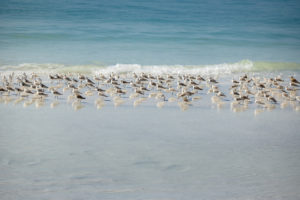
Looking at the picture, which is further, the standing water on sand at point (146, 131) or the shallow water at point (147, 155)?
the standing water on sand at point (146, 131)

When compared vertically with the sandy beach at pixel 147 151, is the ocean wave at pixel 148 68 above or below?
above

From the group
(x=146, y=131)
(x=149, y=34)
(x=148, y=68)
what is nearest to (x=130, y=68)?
(x=148, y=68)

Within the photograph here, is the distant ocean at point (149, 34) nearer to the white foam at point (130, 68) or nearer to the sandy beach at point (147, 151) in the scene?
the white foam at point (130, 68)

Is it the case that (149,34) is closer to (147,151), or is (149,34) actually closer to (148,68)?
(148,68)

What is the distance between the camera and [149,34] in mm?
36438

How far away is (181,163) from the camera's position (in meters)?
7.03

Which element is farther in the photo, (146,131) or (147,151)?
(146,131)

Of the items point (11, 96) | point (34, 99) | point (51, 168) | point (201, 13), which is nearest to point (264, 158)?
point (51, 168)

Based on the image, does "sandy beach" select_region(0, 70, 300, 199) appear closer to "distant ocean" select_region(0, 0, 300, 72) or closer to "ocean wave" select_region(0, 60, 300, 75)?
"ocean wave" select_region(0, 60, 300, 75)

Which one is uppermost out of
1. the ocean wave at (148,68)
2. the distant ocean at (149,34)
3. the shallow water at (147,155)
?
the distant ocean at (149,34)

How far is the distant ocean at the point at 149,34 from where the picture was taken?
26062 mm

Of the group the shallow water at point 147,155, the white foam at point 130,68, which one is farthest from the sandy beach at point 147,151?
the white foam at point 130,68

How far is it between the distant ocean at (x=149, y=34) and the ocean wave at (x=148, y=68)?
0.08 meters

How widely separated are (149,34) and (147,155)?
2970cm
